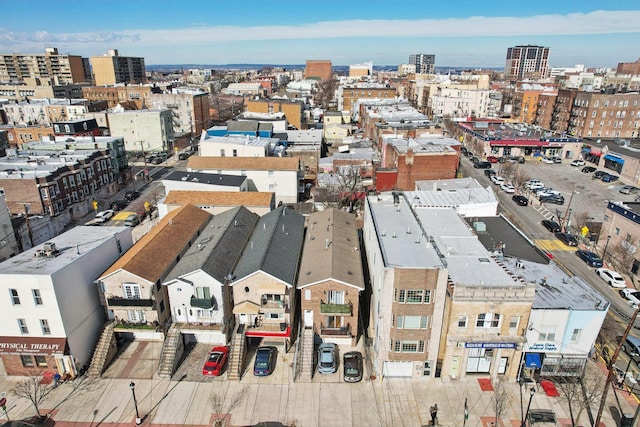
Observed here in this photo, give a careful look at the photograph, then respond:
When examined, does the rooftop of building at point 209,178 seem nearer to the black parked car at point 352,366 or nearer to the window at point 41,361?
the window at point 41,361

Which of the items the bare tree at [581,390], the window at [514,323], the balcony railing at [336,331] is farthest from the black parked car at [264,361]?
the bare tree at [581,390]

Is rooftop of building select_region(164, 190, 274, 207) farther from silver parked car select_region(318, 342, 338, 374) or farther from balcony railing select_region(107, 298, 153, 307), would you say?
silver parked car select_region(318, 342, 338, 374)

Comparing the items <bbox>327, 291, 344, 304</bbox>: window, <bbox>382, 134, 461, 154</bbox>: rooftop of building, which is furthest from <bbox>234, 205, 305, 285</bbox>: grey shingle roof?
<bbox>382, 134, 461, 154</bbox>: rooftop of building

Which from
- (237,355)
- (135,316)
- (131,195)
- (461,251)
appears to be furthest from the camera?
(131,195)

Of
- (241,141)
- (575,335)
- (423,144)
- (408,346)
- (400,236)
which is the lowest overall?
(408,346)

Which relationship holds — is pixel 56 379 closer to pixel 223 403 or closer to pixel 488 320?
pixel 223 403

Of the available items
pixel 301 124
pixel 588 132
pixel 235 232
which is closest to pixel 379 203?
pixel 235 232

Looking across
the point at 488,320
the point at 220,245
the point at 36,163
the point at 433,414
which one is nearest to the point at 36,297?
the point at 220,245
